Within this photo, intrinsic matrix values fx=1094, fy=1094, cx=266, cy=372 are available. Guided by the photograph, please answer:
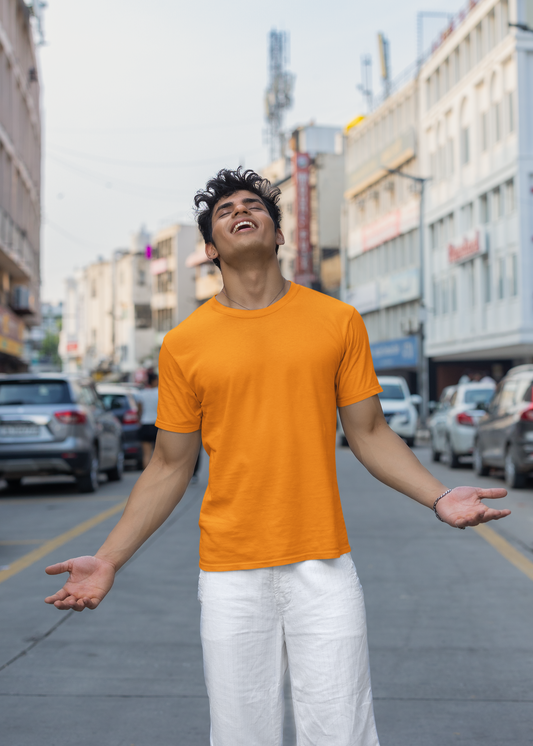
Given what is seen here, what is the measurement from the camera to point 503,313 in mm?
40188

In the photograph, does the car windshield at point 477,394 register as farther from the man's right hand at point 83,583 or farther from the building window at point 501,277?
the building window at point 501,277

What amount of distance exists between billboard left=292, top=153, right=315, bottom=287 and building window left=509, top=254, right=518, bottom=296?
24.8 m

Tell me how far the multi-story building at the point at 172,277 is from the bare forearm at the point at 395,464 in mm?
87014

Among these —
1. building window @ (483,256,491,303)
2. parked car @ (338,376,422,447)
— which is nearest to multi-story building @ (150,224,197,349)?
building window @ (483,256,491,303)

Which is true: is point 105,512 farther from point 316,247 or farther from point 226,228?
point 316,247

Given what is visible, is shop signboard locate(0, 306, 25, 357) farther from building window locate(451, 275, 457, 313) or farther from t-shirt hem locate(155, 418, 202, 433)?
t-shirt hem locate(155, 418, 202, 433)

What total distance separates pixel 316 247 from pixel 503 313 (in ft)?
90.5

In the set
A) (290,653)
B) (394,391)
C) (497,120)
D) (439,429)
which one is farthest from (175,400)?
(497,120)

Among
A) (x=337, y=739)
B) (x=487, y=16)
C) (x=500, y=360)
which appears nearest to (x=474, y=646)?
(x=337, y=739)

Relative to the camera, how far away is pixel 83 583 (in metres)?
2.82

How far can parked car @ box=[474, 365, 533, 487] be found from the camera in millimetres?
14617

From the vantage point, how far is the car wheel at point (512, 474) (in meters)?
14.9

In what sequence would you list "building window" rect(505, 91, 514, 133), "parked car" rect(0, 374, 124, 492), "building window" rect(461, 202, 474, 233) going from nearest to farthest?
"parked car" rect(0, 374, 124, 492)
"building window" rect(505, 91, 514, 133)
"building window" rect(461, 202, 474, 233)

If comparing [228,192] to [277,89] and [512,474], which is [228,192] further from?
[277,89]
